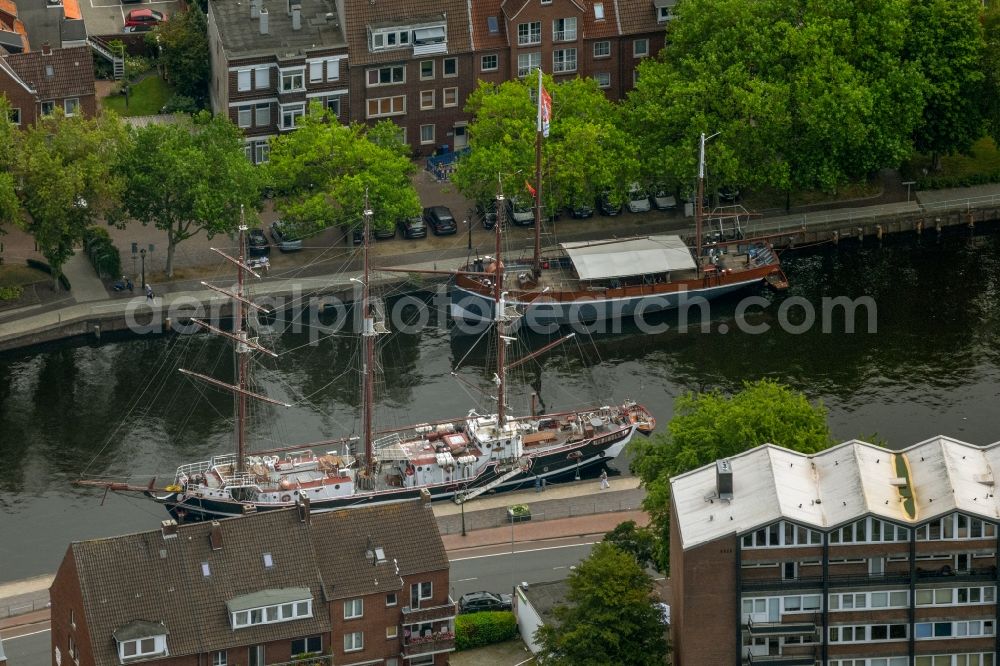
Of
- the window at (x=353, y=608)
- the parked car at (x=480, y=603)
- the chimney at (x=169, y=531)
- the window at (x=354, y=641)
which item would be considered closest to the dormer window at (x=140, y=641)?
the chimney at (x=169, y=531)

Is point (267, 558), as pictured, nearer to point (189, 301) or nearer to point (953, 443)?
point (953, 443)

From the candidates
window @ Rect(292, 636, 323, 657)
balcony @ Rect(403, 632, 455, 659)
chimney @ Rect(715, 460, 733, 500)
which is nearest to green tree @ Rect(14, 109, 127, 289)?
balcony @ Rect(403, 632, 455, 659)

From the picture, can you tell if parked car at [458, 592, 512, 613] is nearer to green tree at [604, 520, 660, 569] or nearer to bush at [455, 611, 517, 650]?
bush at [455, 611, 517, 650]

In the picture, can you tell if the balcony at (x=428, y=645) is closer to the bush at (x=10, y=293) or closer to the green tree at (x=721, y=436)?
the green tree at (x=721, y=436)

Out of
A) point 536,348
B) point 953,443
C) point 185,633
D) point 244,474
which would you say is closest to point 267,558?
point 185,633

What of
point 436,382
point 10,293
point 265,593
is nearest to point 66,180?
point 10,293

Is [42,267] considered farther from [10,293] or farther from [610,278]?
[610,278]

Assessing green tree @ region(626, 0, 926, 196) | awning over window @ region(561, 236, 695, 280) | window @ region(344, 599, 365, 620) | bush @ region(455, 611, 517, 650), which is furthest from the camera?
green tree @ region(626, 0, 926, 196)
